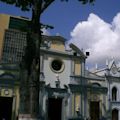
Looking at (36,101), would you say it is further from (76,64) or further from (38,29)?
(76,64)

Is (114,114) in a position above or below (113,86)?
below

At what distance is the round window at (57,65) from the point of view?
116 feet

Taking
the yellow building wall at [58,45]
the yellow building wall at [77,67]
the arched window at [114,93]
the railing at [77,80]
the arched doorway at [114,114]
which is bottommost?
Result: the arched doorway at [114,114]

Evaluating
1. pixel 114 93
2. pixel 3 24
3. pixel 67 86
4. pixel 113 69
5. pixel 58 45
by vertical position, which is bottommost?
pixel 114 93

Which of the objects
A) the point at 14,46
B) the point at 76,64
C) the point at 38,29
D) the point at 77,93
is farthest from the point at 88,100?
the point at 38,29

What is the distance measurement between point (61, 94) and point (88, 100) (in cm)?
400

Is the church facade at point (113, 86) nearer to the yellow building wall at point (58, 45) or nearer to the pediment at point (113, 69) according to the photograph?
the pediment at point (113, 69)

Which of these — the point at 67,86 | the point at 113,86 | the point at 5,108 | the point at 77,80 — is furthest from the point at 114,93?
the point at 5,108

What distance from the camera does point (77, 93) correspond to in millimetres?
35719

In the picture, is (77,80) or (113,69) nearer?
(77,80)

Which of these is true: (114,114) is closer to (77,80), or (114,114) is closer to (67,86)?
(77,80)

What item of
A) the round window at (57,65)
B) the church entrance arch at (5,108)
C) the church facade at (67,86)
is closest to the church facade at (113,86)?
the church facade at (67,86)

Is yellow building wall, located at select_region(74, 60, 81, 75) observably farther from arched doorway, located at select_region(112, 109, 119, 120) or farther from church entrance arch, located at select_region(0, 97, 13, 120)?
church entrance arch, located at select_region(0, 97, 13, 120)

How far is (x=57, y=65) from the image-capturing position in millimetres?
35719
